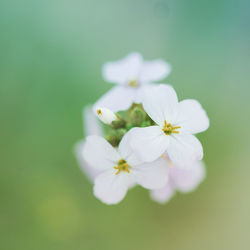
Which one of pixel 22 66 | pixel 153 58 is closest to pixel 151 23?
pixel 153 58

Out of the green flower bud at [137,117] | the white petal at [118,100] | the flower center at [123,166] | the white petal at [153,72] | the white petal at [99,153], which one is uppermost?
the white petal at [153,72]

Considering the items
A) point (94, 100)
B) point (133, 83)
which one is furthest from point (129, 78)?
point (94, 100)

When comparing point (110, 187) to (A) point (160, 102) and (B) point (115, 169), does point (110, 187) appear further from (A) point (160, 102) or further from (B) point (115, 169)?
(A) point (160, 102)

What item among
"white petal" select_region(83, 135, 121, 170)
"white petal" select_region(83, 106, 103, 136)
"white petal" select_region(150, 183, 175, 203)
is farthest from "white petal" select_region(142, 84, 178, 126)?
"white petal" select_region(83, 106, 103, 136)

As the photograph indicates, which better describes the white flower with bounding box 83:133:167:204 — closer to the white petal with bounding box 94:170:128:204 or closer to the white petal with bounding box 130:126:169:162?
the white petal with bounding box 94:170:128:204

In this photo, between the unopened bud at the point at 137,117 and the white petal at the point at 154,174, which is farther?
the unopened bud at the point at 137,117

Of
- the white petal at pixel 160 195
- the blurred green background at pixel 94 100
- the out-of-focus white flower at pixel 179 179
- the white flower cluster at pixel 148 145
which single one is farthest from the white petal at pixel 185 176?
the blurred green background at pixel 94 100

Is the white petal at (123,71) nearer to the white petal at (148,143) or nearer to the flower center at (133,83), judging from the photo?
the flower center at (133,83)
